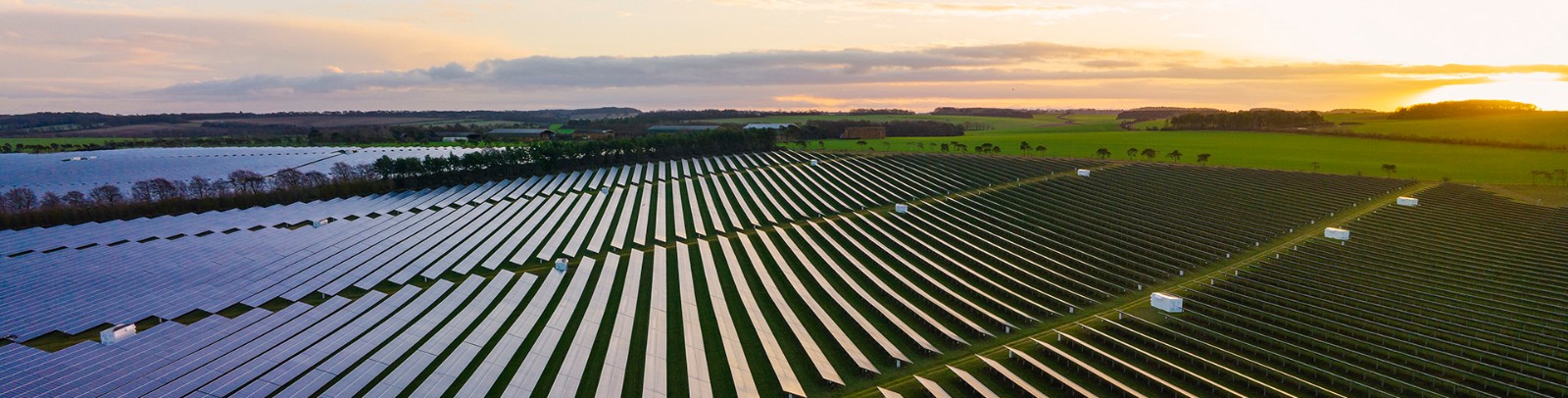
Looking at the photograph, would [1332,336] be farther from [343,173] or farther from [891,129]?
[891,129]

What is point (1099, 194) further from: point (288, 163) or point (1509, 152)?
point (288, 163)

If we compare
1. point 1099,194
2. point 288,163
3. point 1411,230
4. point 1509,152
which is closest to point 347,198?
point 288,163

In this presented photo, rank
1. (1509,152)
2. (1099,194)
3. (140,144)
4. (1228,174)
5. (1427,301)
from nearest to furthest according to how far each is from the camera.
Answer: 1. (1427,301)
2. (1099,194)
3. (1228,174)
4. (1509,152)
5. (140,144)

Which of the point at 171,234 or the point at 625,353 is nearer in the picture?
the point at 625,353

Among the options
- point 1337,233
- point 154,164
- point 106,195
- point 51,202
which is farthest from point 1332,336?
point 154,164

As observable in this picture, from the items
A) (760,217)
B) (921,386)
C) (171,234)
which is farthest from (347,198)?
(921,386)

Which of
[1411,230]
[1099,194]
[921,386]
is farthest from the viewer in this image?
[1099,194]

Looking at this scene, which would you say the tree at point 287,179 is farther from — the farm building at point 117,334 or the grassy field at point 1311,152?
the grassy field at point 1311,152
